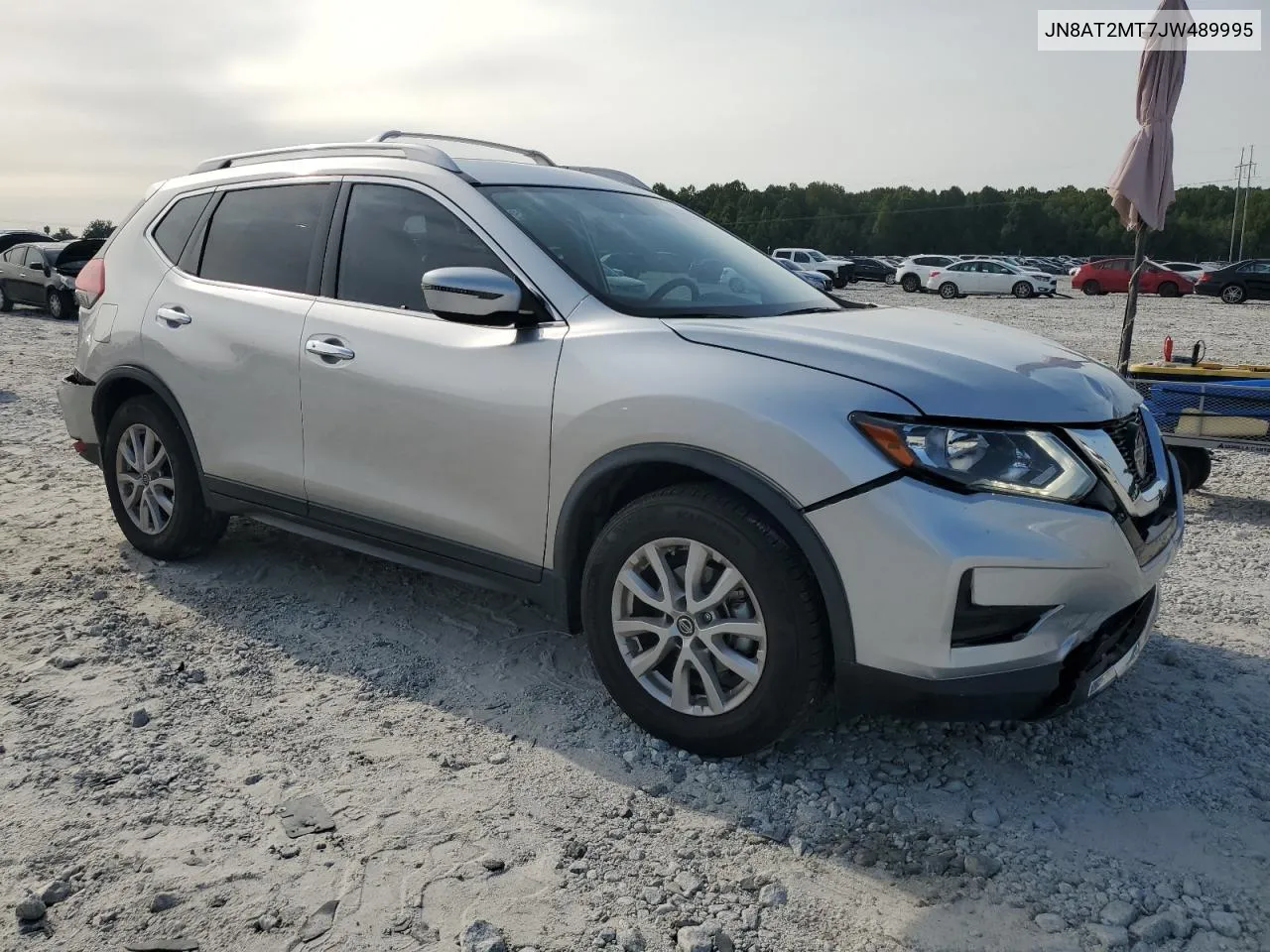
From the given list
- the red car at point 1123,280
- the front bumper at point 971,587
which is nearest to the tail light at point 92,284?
the front bumper at point 971,587

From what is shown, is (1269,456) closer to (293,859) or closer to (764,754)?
(764,754)

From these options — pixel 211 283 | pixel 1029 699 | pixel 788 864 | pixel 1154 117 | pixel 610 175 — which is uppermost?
pixel 1154 117

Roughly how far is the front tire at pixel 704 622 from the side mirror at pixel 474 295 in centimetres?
77

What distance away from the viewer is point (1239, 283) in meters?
32.5

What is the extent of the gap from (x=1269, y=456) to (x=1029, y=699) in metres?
6.48

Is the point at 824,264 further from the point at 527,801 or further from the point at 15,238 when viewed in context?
the point at 527,801

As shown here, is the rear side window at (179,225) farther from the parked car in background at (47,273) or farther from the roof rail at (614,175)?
the parked car in background at (47,273)

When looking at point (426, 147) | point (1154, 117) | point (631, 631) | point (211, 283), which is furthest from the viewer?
point (1154, 117)

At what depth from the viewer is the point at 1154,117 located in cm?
873

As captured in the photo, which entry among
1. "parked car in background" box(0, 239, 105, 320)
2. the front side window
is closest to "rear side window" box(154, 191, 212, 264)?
the front side window

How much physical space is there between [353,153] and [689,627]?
8.08 feet

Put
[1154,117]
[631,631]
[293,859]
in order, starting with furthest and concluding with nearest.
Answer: [1154,117], [631,631], [293,859]

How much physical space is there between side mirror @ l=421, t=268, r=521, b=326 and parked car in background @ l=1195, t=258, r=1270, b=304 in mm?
34007

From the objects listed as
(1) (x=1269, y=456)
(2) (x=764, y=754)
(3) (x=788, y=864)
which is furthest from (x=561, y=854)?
(1) (x=1269, y=456)
